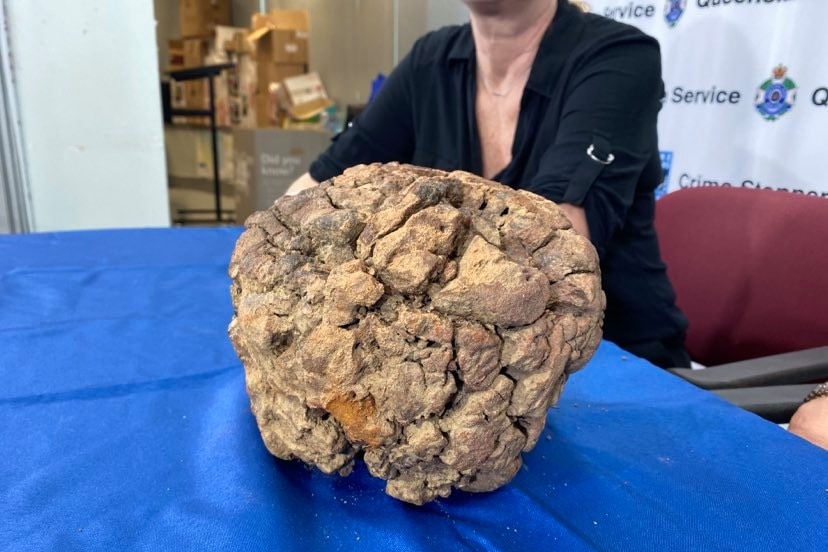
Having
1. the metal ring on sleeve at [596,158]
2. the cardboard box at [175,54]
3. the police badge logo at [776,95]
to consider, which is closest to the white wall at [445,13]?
the police badge logo at [776,95]

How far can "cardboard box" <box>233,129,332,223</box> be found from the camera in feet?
10.6

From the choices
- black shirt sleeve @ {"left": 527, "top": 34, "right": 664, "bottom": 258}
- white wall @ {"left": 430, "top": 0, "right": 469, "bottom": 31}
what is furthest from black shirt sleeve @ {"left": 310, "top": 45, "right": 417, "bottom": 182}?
white wall @ {"left": 430, "top": 0, "right": 469, "bottom": 31}

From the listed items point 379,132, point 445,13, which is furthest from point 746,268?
point 445,13

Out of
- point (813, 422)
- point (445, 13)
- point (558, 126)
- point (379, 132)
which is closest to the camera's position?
point (813, 422)

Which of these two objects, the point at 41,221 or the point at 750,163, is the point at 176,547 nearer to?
the point at 750,163

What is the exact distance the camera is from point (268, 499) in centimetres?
51

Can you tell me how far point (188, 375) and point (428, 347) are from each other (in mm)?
437

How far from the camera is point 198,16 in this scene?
4.22m

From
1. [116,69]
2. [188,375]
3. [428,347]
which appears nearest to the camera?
[428,347]

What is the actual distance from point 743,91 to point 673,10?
38 cm

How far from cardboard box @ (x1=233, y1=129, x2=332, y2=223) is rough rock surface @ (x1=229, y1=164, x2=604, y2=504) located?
278 cm

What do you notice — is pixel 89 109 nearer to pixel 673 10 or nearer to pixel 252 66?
pixel 252 66

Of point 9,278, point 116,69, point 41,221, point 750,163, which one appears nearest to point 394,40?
point 116,69

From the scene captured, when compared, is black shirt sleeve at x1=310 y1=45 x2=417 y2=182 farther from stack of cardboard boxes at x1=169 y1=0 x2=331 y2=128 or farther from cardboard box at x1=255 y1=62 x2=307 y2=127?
cardboard box at x1=255 y1=62 x2=307 y2=127
